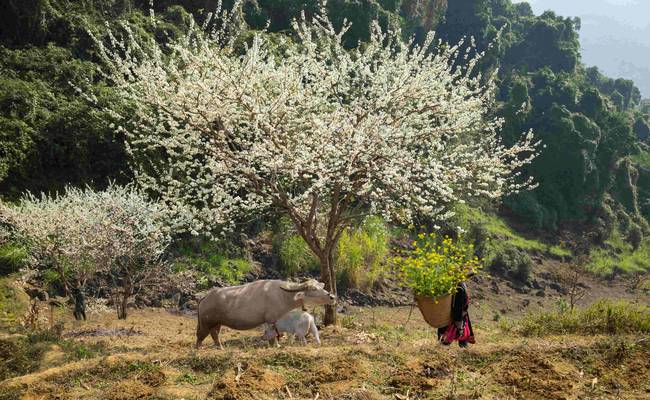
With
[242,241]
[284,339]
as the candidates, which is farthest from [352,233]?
[284,339]

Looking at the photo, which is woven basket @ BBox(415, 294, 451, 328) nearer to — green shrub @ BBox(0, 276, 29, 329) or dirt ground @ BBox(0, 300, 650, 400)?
dirt ground @ BBox(0, 300, 650, 400)

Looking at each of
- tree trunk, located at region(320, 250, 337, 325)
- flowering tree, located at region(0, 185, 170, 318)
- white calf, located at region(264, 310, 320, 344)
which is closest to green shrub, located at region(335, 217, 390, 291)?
tree trunk, located at region(320, 250, 337, 325)

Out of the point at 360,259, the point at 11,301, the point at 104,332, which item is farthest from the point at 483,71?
the point at 104,332

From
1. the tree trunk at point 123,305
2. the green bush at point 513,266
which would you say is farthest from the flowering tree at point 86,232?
the green bush at point 513,266

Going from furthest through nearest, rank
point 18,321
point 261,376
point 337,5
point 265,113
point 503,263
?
point 337,5 < point 503,263 < point 18,321 < point 265,113 < point 261,376

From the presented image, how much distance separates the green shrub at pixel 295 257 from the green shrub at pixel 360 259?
1.29 m

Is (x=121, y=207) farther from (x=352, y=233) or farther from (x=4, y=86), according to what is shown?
(x=352, y=233)

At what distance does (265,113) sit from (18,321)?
8985 mm

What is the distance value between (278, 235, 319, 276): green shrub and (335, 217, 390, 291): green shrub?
1.29 meters

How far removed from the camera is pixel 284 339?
38.7ft

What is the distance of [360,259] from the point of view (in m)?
24.6

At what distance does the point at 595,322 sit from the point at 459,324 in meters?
3.31

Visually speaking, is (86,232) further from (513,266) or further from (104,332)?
(513,266)

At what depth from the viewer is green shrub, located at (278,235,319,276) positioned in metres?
24.5
